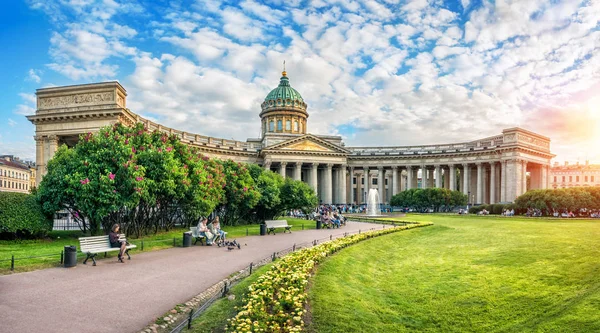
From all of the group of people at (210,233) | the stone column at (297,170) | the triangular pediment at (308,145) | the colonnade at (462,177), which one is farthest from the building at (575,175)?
the group of people at (210,233)

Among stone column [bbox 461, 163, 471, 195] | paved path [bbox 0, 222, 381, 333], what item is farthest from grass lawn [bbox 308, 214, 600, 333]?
stone column [bbox 461, 163, 471, 195]

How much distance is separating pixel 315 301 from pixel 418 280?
4856 millimetres

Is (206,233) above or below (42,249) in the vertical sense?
above

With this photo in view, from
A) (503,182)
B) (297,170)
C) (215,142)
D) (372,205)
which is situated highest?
(215,142)

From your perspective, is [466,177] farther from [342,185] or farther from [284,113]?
[284,113]

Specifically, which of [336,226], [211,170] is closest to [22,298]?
[211,170]

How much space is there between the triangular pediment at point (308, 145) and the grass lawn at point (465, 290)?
164 feet

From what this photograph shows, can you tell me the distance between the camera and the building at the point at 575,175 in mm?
117500

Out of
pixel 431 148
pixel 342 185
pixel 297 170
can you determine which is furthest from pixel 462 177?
pixel 297 170

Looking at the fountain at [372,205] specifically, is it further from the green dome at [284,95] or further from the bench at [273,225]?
the green dome at [284,95]

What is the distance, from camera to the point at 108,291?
400 inches

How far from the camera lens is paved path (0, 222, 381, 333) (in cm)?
791

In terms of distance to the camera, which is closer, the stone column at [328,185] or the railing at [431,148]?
the railing at [431,148]

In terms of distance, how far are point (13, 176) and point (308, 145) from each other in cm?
6892
